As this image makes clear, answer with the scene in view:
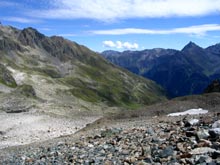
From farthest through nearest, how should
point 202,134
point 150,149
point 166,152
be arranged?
point 150,149 < point 202,134 < point 166,152

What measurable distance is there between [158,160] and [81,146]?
9.28 meters

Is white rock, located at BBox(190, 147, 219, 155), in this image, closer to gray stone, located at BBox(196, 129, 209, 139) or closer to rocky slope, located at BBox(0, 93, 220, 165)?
rocky slope, located at BBox(0, 93, 220, 165)

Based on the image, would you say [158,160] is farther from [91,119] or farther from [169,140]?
[91,119]

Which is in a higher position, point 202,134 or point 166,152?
point 202,134

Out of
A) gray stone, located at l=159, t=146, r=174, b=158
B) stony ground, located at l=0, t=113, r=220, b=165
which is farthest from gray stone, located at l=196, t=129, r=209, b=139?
gray stone, located at l=159, t=146, r=174, b=158

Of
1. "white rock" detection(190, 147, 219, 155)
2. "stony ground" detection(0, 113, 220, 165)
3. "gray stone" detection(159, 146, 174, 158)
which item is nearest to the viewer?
"white rock" detection(190, 147, 219, 155)

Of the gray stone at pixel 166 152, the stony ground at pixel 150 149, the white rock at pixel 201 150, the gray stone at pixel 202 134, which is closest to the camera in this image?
the white rock at pixel 201 150

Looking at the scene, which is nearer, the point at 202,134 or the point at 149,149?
the point at 202,134

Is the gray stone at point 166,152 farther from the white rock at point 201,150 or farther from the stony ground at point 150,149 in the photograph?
the white rock at point 201,150

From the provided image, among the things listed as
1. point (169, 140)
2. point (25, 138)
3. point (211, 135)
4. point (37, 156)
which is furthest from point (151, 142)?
point (25, 138)

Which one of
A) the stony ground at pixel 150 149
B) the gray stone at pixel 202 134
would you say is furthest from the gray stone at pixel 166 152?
the gray stone at pixel 202 134

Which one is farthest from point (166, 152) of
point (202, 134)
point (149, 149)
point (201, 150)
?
point (202, 134)

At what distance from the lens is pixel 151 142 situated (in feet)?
76.0

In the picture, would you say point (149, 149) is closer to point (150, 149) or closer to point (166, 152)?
point (150, 149)
